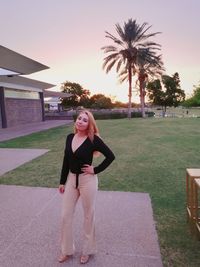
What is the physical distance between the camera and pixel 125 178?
5.95 m

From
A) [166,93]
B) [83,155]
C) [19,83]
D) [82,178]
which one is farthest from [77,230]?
[166,93]

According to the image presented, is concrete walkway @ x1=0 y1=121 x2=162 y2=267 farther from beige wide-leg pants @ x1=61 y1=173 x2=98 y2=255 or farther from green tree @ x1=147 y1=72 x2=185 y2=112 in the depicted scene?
green tree @ x1=147 y1=72 x2=185 y2=112

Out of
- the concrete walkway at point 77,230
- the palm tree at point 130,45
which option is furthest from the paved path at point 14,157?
the palm tree at point 130,45

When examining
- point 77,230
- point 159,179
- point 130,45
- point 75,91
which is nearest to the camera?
Answer: point 77,230

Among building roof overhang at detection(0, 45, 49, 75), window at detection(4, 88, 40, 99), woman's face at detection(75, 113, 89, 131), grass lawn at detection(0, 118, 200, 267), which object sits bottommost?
grass lawn at detection(0, 118, 200, 267)

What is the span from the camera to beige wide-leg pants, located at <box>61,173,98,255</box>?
2.67 metres

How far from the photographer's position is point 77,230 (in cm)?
346

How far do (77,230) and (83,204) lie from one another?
93cm

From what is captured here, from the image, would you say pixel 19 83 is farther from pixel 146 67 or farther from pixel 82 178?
pixel 82 178

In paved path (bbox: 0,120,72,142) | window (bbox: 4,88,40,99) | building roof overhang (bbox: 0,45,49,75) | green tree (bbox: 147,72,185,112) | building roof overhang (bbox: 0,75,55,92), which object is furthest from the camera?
green tree (bbox: 147,72,185,112)

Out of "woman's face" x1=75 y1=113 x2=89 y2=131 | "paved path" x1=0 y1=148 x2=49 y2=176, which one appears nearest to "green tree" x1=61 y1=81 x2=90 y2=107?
"paved path" x1=0 y1=148 x2=49 y2=176

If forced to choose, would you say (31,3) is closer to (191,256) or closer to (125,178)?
(125,178)

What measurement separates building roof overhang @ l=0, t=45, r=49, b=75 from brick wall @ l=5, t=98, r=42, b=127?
13278 mm

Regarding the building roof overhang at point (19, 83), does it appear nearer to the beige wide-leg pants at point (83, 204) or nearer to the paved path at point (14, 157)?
the paved path at point (14, 157)
